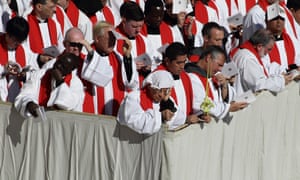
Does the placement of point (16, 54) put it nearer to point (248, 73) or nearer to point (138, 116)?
point (138, 116)

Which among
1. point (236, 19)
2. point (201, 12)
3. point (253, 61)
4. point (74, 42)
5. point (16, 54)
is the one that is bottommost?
point (253, 61)

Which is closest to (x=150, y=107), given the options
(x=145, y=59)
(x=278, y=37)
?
(x=145, y=59)

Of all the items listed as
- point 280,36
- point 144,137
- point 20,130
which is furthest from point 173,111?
point 280,36

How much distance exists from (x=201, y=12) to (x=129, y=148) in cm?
442

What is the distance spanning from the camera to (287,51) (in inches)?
574

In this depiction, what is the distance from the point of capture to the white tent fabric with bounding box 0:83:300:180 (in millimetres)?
11016

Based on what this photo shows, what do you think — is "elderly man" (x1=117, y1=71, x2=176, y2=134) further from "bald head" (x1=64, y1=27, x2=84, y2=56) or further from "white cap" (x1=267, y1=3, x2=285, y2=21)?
"white cap" (x1=267, y1=3, x2=285, y2=21)

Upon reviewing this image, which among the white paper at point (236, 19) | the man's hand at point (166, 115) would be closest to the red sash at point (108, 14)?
the white paper at point (236, 19)

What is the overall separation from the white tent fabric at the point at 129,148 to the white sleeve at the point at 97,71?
645 mm

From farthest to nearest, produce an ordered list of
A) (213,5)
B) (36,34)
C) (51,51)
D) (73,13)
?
1. (213,5)
2. (73,13)
3. (36,34)
4. (51,51)

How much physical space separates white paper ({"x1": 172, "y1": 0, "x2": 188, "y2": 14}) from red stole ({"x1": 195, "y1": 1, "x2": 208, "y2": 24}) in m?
1.07

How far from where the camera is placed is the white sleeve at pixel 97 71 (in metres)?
12.0

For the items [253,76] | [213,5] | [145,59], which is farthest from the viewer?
[213,5]

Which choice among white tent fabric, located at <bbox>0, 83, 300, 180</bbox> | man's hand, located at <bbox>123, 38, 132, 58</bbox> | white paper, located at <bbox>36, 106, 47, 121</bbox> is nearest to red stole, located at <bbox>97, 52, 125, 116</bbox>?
man's hand, located at <bbox>123, 38, 132, 58</bbox>
